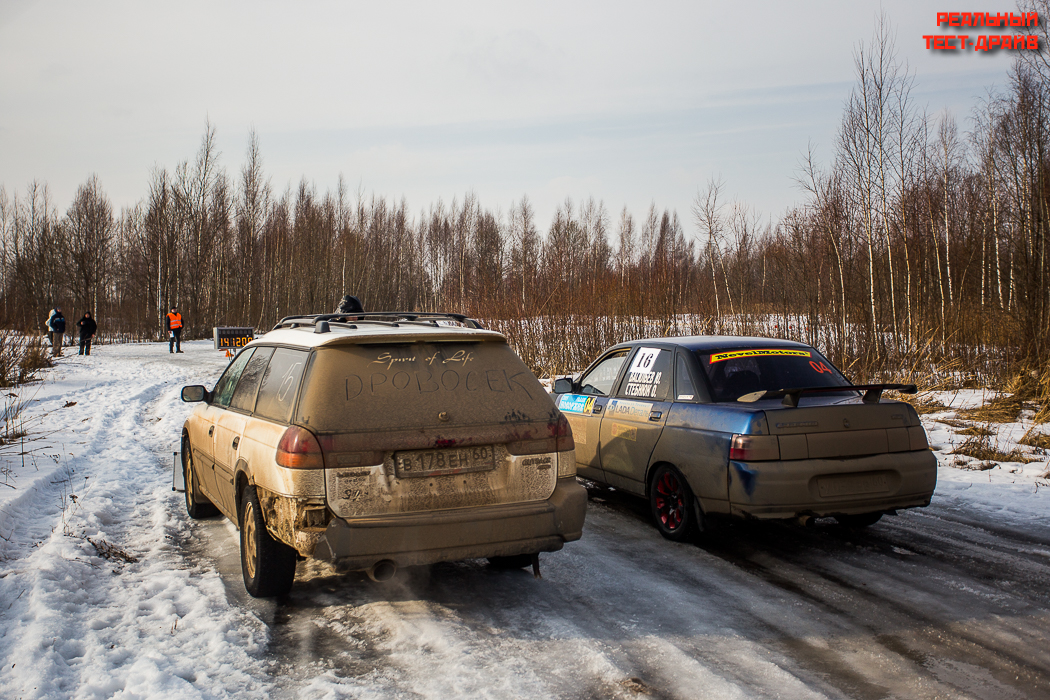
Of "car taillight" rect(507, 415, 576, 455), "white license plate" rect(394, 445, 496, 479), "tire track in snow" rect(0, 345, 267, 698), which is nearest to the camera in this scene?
"tire track in snow" rect(0, 345, 267, 698)

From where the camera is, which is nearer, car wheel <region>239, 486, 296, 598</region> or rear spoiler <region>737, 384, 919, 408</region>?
car wheel <region>239, 486, 296, 598</region>

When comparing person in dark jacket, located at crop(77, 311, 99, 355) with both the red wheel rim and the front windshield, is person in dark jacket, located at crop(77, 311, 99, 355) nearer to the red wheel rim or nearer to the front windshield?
the red wheel rim

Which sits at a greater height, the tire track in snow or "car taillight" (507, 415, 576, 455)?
"car taillight" (507, 415, 576, 455)

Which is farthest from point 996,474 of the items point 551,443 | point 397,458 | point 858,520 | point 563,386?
point 397,458

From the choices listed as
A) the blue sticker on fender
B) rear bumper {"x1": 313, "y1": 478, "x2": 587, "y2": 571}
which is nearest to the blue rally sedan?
the blue sticker on fender

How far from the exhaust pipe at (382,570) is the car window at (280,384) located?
3.00 feet

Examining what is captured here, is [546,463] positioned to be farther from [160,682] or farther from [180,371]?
[180,371]

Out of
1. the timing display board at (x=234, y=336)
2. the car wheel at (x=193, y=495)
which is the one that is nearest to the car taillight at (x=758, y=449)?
the car wheel at (x=193, y=495)

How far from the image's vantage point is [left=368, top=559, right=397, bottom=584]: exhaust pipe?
373 cm

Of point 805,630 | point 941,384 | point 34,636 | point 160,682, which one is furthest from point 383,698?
point 941,384

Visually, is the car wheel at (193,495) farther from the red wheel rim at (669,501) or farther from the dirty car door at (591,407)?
the red wheel rim at (669,501)

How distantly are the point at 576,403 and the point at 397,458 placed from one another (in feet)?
12.3

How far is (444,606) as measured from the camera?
13.7 ft

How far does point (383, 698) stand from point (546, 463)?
5.10 ft
